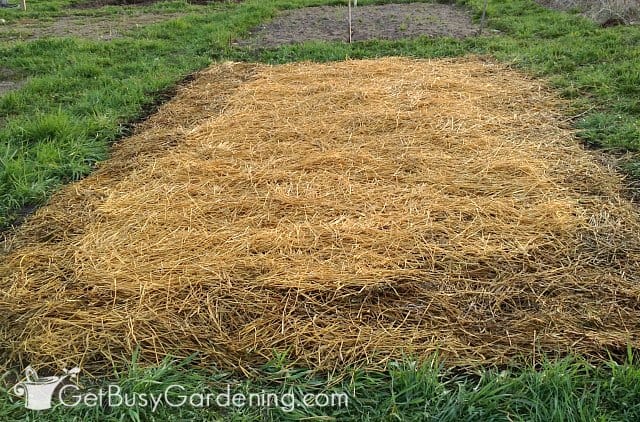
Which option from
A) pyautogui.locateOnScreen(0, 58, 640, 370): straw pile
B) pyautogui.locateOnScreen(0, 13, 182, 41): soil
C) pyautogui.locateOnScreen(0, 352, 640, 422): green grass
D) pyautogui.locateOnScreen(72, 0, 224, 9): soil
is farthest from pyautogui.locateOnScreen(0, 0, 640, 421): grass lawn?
pyautogui.locateOnScreen(0, 13, 182, 41): soil

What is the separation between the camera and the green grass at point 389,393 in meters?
1.76

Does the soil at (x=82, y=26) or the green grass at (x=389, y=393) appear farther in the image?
the soil at (x=82, y=26)

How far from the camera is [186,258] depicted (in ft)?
8.29

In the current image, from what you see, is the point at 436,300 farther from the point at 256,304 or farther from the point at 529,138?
the point at 529,138

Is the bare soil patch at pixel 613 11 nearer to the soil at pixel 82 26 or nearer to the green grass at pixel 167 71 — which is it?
the green grass at pixel 167 71

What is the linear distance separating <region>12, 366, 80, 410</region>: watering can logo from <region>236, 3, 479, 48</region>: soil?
578 centimetres

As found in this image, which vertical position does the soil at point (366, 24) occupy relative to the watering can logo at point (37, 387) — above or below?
above

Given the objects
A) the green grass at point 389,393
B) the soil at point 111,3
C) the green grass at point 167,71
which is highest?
the soil at point 111,3

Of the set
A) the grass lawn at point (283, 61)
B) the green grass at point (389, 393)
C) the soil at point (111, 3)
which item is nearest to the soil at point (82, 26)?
the grass lawn at point (283, 61)

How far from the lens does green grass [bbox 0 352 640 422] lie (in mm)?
1758

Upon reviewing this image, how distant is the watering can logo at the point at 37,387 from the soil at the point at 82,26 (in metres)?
6.96

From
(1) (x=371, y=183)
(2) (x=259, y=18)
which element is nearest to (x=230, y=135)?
(1) (x=371, y=183)

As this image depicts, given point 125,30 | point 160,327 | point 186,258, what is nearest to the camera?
point 160,327

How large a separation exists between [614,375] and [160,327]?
164cm
